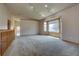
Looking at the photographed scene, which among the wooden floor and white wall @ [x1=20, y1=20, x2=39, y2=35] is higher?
white wall @ [x1=20, y1=20, x2=39, y2=35]

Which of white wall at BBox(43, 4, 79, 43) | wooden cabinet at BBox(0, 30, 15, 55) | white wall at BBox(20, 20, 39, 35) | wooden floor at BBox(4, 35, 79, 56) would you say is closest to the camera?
wooden cabinet at BBox(0, 30, 15, 55)

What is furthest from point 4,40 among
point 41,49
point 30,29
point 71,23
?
point 71,23

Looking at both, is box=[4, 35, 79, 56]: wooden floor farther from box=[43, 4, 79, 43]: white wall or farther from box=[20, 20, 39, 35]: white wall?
box=[43, 4, 79, 43]: white wall

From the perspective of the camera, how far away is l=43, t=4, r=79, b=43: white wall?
4.50 m

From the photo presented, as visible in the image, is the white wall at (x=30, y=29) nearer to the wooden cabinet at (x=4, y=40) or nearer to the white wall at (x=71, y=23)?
the wooden cabinet at (x=4, y=40)

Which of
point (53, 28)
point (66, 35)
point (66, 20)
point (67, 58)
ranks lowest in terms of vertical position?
point (67, 58)

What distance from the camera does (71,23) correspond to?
480cm

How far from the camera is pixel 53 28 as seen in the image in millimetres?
4680

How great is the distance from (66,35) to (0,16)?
2.77 m

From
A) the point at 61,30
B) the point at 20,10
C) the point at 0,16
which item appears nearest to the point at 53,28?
the point at 61,30

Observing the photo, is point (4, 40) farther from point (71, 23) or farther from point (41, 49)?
point (71, 23)

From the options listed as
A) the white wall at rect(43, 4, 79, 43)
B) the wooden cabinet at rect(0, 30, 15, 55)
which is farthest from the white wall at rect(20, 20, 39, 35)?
the white wall at rect(43, 4, 79, 43)

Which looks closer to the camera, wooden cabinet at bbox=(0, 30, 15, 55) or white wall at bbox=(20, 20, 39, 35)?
wooden cabinet at bbox=(0, 30, 15, 55)

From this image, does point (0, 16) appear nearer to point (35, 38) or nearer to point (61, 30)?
point (35, 38)
